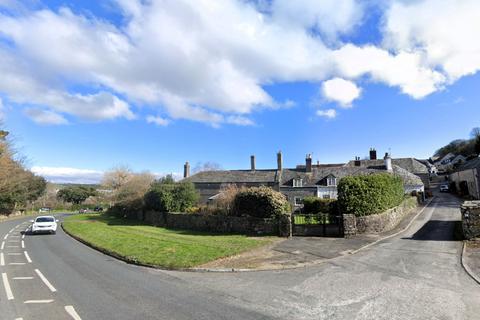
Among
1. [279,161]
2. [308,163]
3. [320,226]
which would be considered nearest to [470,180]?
[308,163]

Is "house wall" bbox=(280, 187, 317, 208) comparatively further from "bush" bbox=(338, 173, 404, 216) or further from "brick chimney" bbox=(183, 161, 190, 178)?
"bush" bbox=(338, 173, 404, 216)

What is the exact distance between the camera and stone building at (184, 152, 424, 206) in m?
52.0

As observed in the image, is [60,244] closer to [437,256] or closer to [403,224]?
[437,256]

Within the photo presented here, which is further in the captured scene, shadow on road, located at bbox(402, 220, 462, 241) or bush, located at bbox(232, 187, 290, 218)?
bush, located at bbox(232, 187, 290, 218)

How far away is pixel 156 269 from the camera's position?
47.4 feet

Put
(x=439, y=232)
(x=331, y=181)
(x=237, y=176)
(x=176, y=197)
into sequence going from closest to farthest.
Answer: (x=439, y=232), (x=176, y=197), (x=331, y=181), (x=237, y=176)

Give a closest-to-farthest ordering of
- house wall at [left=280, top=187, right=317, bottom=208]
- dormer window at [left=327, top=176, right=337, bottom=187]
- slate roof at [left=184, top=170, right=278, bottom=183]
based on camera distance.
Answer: dormer window at [left=327, top=176, right=337, bottom=187]
house wall at [left=280, top=187, right=317, bottom=208]
slate roof at [left=184, top=170, right=278, bottom=183]

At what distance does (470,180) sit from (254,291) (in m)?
52.7

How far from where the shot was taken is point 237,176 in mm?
60188

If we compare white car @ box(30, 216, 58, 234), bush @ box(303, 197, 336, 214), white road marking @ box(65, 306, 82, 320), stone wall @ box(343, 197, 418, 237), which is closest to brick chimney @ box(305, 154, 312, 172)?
bush @ box(303, 197, 336, 214)

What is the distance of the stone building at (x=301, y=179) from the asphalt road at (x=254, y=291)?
117ft

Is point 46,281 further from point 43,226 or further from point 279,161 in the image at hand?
point 279,161

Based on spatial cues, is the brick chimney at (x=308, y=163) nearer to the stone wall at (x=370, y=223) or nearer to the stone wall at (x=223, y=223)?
the stone wall at (x=223, y=223)

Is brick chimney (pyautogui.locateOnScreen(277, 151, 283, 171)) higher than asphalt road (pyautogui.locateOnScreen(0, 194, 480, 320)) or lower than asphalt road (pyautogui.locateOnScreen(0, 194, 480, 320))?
higher
